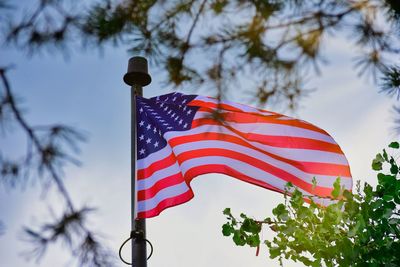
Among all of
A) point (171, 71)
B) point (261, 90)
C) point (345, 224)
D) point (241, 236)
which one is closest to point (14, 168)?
point (171, 71)

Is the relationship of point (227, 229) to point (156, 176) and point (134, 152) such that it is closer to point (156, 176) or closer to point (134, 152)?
point (156, 176)

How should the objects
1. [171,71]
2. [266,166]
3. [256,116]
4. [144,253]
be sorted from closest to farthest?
[171,71] < [144,253] < [266,166] < [256,116]

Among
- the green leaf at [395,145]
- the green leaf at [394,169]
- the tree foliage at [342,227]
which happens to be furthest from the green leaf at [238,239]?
the green leaf at [395,145]

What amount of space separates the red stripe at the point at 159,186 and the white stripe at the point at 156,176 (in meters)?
0.04

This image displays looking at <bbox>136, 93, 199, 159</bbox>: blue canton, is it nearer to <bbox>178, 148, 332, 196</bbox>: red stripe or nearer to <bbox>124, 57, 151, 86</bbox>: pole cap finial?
<bbox>124, 57, 151, 86</bbox>: pole cap finial

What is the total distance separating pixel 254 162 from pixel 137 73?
5.22ft

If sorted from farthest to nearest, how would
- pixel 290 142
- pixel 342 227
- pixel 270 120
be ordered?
1. pixel 270 120
2. pixel 290 142
3. pixel 342 227

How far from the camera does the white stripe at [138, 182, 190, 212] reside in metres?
5.00

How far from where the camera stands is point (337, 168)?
6125 mm

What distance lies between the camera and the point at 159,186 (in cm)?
518

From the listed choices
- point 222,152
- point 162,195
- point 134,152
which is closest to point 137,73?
point 134,152

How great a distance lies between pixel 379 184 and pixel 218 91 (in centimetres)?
287

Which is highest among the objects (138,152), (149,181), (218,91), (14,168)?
(138,152)

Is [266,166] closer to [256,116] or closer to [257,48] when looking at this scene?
[256,116]
